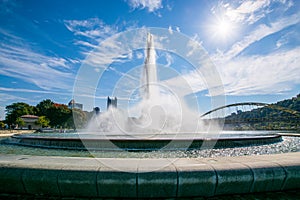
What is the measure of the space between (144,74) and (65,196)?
29600 millimetres

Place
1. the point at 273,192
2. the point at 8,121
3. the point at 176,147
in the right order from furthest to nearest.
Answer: the point at 8,121, the point at 176,147, the point at 273,192

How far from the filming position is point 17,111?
246 ft

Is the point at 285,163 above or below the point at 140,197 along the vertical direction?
above

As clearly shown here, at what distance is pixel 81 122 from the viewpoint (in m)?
77.8

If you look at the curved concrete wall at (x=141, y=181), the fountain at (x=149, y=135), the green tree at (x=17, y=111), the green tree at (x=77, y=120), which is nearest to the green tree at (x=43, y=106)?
the green tree at (x=17, y=111)

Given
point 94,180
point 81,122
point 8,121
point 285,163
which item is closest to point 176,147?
point 285,163

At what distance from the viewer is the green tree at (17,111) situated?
7425 centimetres

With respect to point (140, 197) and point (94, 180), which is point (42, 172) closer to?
point (94, 180)

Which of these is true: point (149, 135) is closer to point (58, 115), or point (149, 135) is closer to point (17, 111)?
point (58, 115)

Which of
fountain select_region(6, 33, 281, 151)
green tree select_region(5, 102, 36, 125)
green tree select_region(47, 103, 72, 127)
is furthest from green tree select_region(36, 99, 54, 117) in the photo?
fountain select_region(6, 33, 281, 151)

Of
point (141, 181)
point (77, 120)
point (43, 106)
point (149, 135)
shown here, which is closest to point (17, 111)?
point (43, 106)

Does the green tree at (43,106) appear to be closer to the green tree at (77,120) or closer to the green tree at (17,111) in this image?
the green tree at (17,111)

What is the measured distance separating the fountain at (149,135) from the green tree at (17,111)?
51592 mm

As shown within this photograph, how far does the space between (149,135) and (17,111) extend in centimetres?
7708
